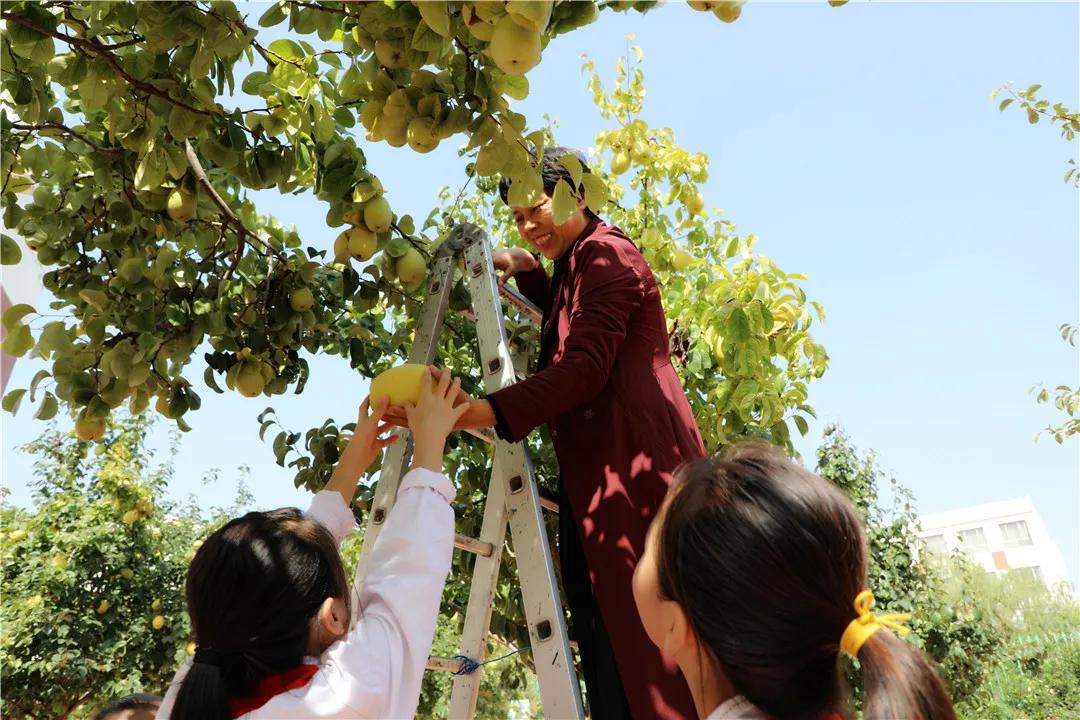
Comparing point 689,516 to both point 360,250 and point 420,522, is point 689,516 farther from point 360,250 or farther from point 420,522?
point 360,250

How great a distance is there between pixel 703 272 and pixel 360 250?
6.13 ft

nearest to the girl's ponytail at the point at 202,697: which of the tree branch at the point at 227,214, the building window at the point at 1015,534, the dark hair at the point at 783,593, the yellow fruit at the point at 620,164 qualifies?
the dark hair at the point at 783,593

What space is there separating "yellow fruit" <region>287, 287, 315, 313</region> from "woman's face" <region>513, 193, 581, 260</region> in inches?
26.2

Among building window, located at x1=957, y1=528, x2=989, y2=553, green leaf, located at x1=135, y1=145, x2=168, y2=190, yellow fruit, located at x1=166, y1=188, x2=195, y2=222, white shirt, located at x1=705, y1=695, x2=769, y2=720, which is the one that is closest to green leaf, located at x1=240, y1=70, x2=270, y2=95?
green leaf, located at x1=135, y1=145, x2=168, y2=190

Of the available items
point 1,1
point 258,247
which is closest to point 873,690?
point 1,1

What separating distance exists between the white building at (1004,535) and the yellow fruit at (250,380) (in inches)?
2061

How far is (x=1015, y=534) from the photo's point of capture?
51.6 m

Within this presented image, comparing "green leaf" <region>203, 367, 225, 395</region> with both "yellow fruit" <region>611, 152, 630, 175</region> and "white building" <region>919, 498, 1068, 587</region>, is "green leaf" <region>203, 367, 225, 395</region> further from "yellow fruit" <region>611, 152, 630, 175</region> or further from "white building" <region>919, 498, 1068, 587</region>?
"white building" <region>919, 498, 1068, 587</region>

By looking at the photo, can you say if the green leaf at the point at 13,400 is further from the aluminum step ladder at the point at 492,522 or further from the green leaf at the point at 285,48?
the green leaf at the point at 285,48

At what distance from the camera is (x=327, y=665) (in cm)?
152

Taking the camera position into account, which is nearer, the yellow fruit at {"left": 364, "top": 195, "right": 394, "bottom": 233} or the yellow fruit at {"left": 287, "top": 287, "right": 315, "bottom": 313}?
the yellow fruit at {"left": 364, "top": 195, "right": 394, "bottom": 233}

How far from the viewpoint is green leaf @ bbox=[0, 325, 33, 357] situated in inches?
91.0

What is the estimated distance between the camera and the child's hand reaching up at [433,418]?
1.82m

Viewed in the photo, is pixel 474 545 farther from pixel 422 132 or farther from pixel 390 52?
pixel 390 52
